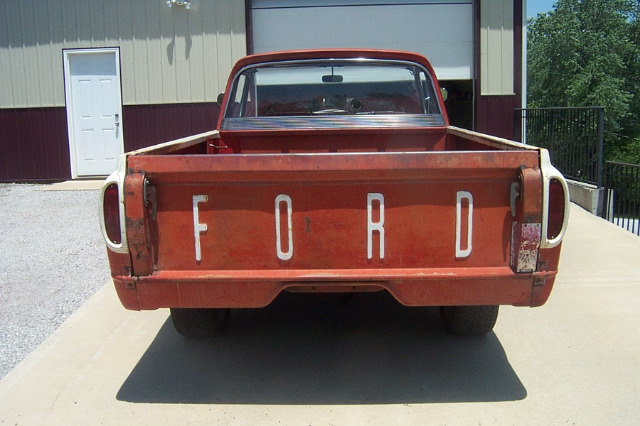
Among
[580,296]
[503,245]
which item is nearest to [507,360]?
[503,245]

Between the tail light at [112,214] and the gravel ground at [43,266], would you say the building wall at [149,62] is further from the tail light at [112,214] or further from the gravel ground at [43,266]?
the tail light at [112,214]

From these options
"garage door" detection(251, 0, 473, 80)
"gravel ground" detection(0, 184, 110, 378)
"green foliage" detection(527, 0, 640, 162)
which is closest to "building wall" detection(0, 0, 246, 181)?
"garage door" detection(251, 0, 473, 80)

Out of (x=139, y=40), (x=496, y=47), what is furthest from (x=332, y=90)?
(x=139, y=40)

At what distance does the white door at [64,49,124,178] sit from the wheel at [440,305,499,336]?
8.84m

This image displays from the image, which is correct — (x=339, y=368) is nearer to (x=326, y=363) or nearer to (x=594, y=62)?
(x=326, y=363)

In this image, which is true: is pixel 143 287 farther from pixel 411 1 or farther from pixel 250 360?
pixel 411 1

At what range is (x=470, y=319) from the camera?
14.5 ft

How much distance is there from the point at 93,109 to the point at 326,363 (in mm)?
9319

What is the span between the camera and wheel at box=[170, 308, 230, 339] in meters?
4.37

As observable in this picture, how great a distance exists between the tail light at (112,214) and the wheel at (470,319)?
215 centimetres

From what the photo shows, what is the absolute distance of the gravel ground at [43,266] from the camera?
489 cm

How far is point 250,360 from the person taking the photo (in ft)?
14.1

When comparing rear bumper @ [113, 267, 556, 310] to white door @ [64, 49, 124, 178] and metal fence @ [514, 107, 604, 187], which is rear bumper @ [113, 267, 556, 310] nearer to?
metal fence @ [514, 107, 604, 187]

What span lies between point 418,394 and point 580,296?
2.25 meters
